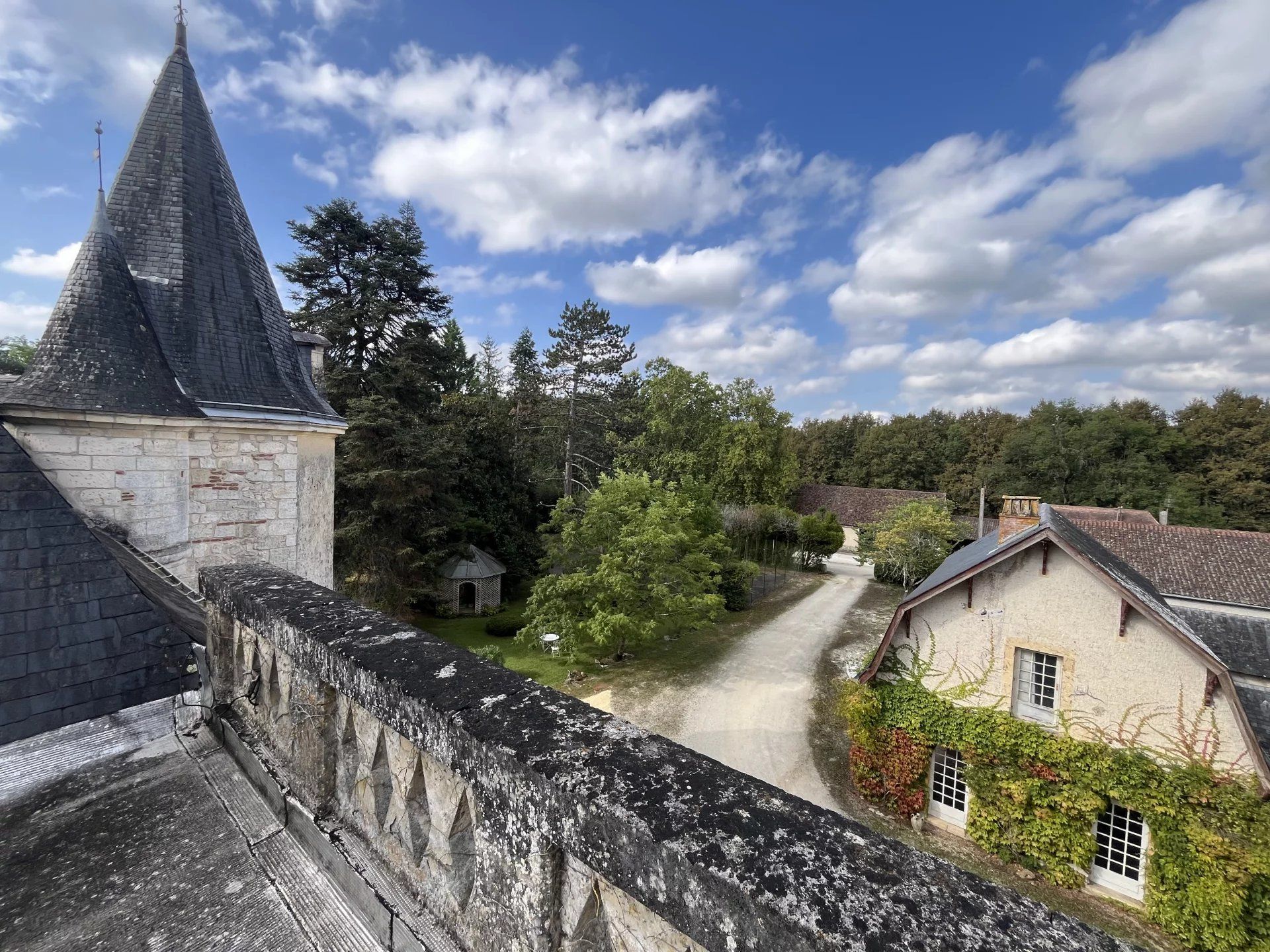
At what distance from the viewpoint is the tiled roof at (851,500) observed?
3348cm

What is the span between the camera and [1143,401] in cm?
3688

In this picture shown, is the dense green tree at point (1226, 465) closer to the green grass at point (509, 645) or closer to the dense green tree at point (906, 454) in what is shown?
the dense green tree at point (906, 454)

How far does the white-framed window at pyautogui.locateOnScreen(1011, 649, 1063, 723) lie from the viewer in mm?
7613

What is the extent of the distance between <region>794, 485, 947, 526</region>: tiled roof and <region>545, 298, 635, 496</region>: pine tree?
637 inches

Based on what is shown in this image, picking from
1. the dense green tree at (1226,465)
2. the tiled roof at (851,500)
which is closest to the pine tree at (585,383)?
the tiled roof at (851,500)

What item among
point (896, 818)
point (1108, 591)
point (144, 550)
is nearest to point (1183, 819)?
point (1108, 591)

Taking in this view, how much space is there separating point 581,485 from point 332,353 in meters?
10.6

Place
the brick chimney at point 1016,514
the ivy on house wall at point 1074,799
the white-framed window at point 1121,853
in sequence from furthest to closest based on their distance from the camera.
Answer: the brick chimney at point 1016,514
the white-framed window at point 1121,853
the ivy on house wall at point 1074,799

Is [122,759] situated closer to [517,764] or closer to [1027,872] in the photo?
[517,764]

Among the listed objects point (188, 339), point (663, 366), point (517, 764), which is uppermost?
point (663, 366)

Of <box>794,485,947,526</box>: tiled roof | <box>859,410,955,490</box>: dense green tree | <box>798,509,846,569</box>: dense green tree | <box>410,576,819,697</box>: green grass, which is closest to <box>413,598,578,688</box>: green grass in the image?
<box>410,576,819,697</box>: green grass

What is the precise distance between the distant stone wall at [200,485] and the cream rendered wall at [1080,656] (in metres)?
8.84

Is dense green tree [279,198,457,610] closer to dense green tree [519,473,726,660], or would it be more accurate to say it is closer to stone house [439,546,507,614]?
stone house [439,546,507,614]

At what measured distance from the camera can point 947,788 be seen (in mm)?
8719
